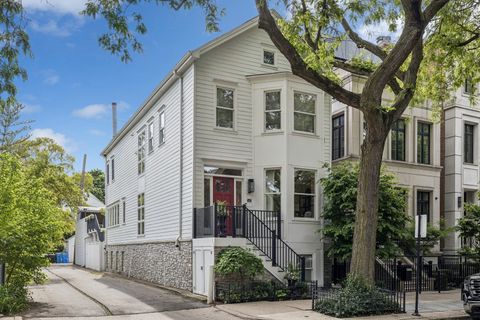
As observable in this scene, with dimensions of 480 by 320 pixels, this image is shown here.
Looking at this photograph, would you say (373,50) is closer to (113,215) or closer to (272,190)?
(272,190)

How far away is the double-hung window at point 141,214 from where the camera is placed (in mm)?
24062

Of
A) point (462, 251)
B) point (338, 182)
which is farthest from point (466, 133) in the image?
point (338, 182)

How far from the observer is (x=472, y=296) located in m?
12.2

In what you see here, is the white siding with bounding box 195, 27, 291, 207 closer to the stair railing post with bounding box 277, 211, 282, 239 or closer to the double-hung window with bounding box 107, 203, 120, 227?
the stair railing post with bounding box 277, 211, 282, 239

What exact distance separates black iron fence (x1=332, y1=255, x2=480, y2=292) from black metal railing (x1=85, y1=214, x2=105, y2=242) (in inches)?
740

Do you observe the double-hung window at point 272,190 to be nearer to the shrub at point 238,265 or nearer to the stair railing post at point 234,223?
the stair railing post at point 234,223

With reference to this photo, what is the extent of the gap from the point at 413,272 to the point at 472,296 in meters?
7.67

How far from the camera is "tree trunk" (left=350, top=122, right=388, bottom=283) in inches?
503

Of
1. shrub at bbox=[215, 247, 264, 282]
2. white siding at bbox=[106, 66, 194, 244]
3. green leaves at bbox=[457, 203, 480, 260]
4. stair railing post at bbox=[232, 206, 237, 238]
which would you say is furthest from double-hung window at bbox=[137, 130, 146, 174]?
green leaves at bbox=[457, 203, 480, 260]

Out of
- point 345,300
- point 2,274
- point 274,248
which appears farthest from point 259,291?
point 2,274

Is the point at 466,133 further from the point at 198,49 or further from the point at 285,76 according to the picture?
the point at 198,49

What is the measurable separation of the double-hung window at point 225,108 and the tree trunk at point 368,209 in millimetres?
6373

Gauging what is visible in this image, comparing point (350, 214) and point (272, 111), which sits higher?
point (272, 111)

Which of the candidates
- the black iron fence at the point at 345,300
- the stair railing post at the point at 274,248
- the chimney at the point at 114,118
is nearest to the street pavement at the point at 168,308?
the black iron fence at the point at 345,300
